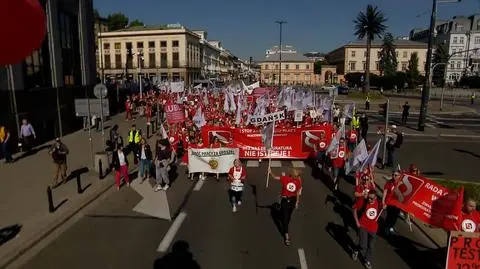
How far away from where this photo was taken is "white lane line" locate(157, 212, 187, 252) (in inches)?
341

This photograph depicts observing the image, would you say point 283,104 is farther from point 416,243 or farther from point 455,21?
point 455,21

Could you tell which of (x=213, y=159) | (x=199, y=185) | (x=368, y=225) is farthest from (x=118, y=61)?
(x=368, y=225)

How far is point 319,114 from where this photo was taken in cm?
2600

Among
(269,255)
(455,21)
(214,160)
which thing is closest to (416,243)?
(269,255)

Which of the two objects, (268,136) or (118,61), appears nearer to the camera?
(268,136)

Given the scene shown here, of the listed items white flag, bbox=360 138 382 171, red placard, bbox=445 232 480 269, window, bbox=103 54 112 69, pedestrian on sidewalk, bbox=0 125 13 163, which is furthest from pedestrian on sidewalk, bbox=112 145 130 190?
window, bbox=103 54 112 69

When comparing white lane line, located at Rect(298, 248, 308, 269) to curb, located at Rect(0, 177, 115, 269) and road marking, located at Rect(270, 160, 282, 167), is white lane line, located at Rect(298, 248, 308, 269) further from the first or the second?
road marking, located at Rect(270, 160, 282, 167)

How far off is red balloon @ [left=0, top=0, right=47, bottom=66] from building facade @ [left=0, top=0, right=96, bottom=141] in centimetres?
1708

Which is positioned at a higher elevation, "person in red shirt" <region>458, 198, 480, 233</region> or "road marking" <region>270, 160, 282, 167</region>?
"person in red shirt" <region>458, 198, 480, 233</region>

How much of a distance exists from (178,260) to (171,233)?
4.81ft

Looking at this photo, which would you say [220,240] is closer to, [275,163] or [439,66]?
[275,163]

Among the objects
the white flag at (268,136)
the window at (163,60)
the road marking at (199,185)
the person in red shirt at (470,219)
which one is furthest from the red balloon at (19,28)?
the window at (163,60)

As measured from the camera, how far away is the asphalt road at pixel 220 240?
7988 mm

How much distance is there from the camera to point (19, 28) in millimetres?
2652
